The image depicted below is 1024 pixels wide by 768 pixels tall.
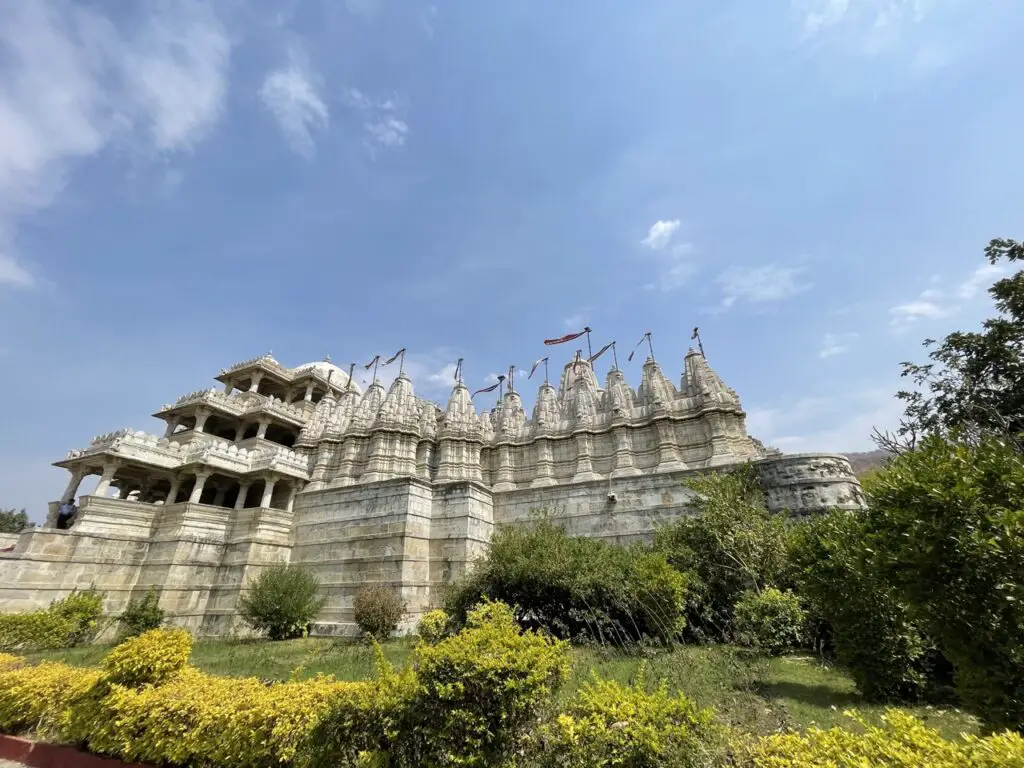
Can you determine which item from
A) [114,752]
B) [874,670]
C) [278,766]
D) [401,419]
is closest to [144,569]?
[401,419]

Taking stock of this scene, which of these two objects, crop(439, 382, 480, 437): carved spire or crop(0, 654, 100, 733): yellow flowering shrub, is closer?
crop(0, 654, 100, 733): yellow flowering shrub

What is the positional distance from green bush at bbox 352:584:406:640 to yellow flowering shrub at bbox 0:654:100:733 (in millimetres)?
7761

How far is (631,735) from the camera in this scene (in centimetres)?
423

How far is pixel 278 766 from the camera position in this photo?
5.34m

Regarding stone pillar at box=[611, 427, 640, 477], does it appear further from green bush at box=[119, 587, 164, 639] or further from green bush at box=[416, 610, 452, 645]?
green bush at box=[119, 587, 164, 639]

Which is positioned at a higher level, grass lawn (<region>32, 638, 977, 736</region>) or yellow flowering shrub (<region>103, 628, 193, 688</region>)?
yellow flowering shrub (<region>103, 628, 193, 688</region>)

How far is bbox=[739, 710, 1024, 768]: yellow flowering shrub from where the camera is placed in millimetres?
2900

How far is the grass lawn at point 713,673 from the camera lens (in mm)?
6582

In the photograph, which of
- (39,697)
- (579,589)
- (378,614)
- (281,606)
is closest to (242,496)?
(281,606)

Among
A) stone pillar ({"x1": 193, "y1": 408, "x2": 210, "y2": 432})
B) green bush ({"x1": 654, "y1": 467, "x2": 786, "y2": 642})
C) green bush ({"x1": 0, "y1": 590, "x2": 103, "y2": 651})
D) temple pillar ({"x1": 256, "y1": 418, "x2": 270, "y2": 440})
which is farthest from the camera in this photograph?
temple pillar ({"x1": 256, "y1": 418, "x2": 270, "y2": 440})

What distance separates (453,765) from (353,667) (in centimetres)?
732

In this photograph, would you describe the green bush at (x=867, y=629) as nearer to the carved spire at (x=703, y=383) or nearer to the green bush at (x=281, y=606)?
the carved spire at (x=703, y=383)

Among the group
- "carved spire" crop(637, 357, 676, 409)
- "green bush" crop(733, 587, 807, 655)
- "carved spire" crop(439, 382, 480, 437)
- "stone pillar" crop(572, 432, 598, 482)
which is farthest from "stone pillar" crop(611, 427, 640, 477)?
"green bush" crop(733, 587, 807, 655)

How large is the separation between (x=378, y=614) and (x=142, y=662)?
8468 millimetres
